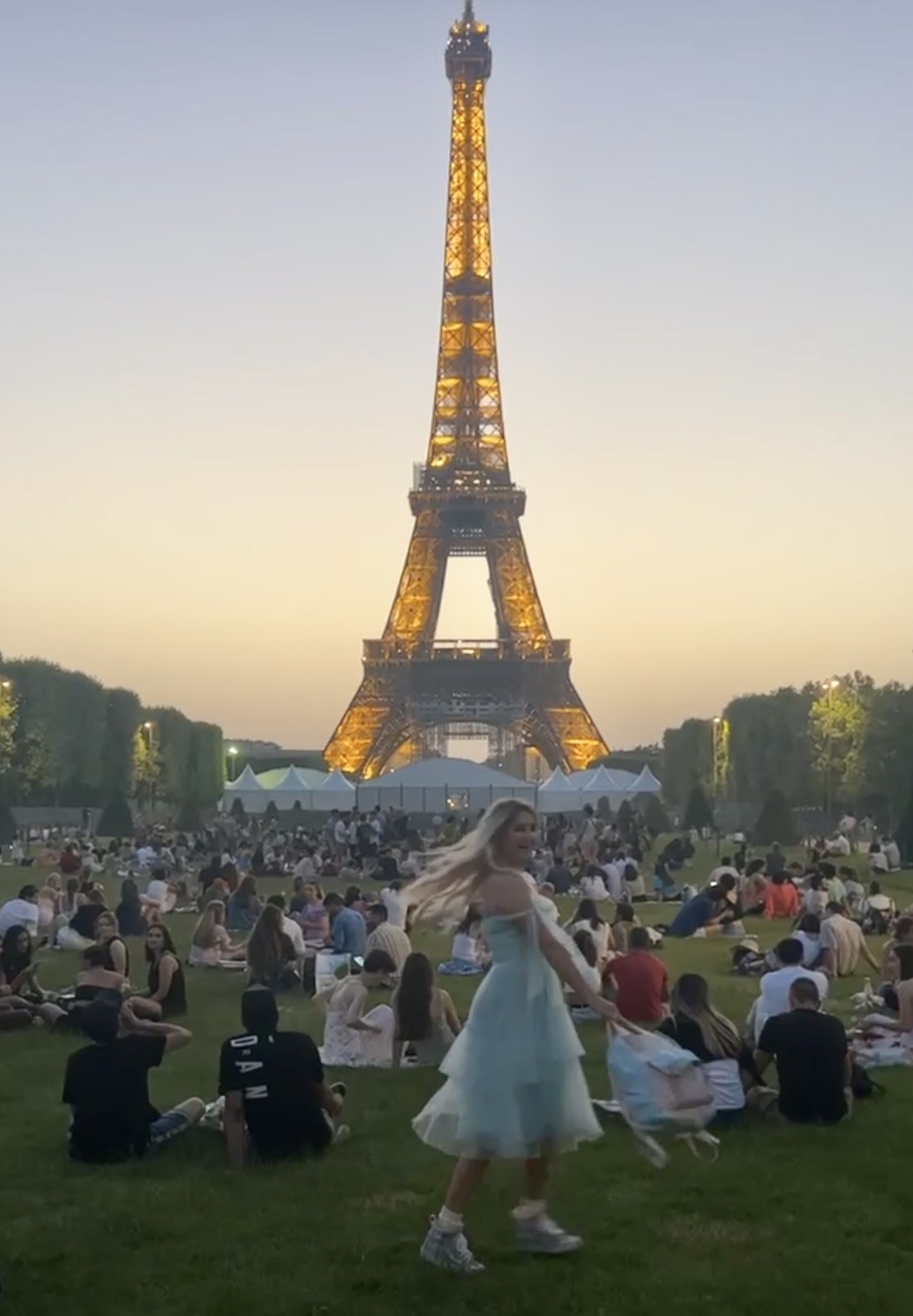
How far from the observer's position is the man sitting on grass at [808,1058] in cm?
839

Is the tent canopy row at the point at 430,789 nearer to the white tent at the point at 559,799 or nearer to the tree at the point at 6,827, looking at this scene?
the white tent at the point at 559,799

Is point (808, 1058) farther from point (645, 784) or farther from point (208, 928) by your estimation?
point (645, 784)

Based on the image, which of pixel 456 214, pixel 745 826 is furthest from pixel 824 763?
pixel 456 214

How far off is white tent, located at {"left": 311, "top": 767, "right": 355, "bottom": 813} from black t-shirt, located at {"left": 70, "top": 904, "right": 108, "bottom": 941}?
97.7 ft

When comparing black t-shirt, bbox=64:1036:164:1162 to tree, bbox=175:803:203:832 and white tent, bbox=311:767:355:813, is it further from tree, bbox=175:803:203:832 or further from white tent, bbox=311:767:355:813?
tree, bbox=175:803:203:832

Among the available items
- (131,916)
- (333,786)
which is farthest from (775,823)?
(131,916)

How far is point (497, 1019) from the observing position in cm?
599

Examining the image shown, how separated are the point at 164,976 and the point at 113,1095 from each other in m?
4.39

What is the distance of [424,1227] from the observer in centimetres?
678

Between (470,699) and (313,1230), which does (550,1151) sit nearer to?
(313,1230)

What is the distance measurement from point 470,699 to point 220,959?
59.7 metres

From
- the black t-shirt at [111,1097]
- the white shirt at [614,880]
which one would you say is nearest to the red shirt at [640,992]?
the black t-shirt at [111,1097]

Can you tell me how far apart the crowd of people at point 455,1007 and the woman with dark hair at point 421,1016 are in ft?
0.05

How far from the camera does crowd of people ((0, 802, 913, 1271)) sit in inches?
236
